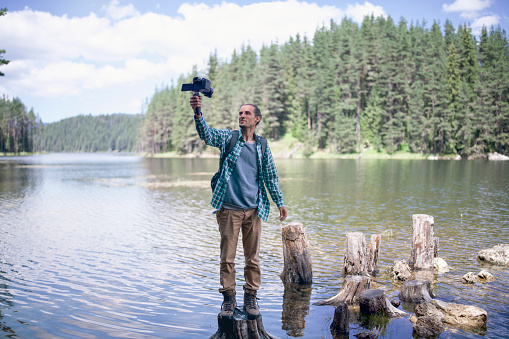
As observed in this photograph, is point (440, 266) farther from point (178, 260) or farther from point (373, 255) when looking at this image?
point (178, 260)

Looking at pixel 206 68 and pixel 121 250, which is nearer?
pixel 121 250

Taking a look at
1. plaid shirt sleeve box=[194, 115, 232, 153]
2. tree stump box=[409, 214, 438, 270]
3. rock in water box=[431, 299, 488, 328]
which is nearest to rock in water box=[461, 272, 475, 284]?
tree stump box=[409, 214, 438, 270]

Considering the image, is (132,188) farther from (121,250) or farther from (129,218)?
(121,250)

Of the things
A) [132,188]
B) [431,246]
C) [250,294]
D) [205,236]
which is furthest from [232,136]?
[132,188]

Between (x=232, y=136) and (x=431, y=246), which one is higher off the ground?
(x=232, y=136)

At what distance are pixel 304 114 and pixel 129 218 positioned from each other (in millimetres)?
74340

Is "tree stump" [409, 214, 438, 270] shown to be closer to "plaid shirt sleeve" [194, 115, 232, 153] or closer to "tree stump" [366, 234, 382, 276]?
"tree stump" [366, 234, 382, 276]

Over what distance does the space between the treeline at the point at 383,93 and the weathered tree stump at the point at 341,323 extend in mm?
67960

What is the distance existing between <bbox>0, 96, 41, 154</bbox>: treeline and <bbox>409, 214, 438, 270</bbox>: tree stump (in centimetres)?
14788

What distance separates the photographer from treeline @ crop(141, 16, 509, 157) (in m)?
66.9

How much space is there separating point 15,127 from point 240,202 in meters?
161

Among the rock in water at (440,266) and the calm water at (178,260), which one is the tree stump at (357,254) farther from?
the rock in water at (440,266)

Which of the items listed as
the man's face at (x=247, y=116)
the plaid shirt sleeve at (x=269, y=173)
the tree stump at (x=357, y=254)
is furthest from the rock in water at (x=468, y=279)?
the man's face at (x=247, y=116)

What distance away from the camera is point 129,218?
57.6 ft
